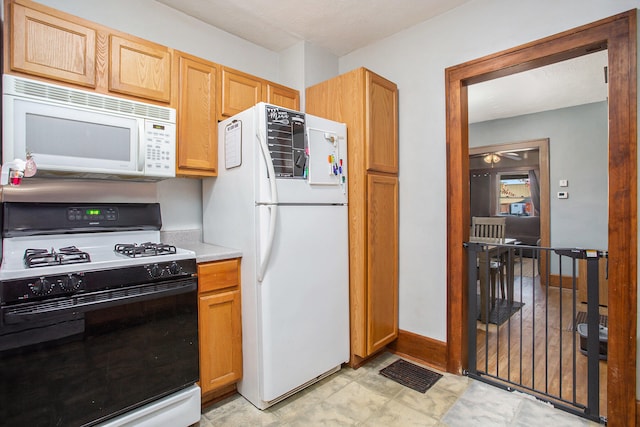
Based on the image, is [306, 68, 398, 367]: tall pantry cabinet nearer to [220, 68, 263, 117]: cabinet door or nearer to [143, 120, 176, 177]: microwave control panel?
[220, 68, 263, 117]: cabinet door

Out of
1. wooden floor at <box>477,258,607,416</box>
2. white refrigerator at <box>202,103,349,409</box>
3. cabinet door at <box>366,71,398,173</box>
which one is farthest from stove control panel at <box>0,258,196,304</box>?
wooden floor at <box>477,258,607,416</box>

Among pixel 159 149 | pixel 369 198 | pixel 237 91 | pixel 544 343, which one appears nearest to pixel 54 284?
pixel 159 149

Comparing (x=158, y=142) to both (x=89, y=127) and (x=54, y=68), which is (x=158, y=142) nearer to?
(x=89, y=127)

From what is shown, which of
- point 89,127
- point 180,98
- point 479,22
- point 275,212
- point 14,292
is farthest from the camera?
point 479,22

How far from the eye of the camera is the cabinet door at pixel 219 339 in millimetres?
1865

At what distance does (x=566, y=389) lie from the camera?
2.12 meters

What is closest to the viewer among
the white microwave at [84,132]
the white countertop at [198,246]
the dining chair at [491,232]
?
the white microwave at [84,132]

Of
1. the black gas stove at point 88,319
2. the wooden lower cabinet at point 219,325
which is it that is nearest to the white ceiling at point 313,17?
the black gas stove at point 88,319

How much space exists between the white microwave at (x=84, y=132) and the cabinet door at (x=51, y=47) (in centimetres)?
8

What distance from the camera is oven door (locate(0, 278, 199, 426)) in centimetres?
128

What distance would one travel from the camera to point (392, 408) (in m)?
1.92

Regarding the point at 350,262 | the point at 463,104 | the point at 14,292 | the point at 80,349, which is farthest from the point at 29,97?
the point at 463,104

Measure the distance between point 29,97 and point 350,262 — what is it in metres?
2.03

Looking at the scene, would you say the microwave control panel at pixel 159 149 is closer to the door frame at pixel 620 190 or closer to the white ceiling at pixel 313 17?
the white ceiling at pixel 313 17
